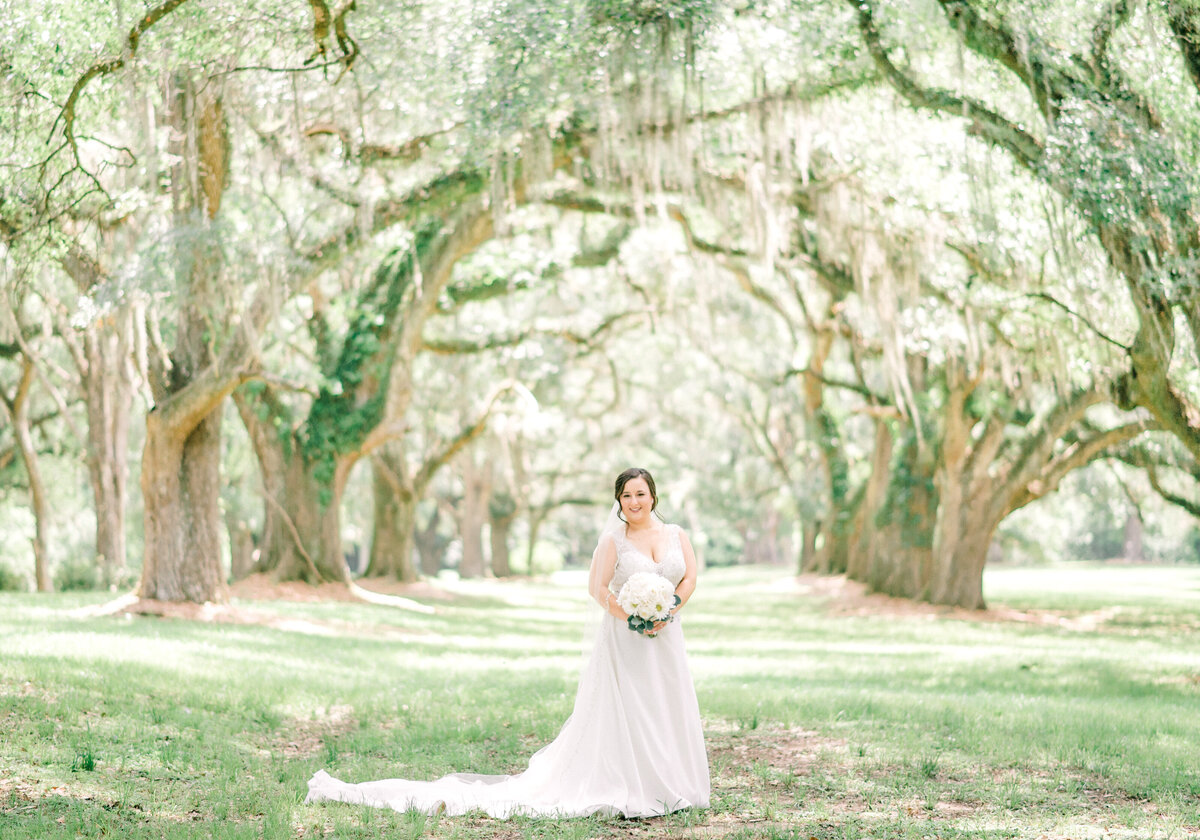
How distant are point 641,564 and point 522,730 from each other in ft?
8.09

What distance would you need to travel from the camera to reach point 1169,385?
33.5 ft

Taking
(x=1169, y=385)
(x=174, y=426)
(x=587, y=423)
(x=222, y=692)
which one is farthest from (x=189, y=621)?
(x=587, y=423)

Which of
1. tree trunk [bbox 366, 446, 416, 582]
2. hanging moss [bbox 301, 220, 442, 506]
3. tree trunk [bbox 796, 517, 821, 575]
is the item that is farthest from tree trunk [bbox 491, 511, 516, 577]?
hanging moss [bbox 301, 220, 442, 506]

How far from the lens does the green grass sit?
575cm

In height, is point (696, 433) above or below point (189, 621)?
above

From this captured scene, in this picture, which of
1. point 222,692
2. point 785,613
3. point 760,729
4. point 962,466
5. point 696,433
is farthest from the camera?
point 696,433

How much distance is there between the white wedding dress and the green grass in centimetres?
17

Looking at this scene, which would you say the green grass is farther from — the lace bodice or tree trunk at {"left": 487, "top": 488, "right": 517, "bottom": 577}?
tree trunk at {"left": 487, "top": 488, "right": 517, "bottom": 577}

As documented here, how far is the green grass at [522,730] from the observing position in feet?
18.9

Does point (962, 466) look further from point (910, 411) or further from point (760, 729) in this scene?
point (760, 729)

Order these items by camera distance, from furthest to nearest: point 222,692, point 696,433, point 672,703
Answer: point 696,433 < point 222,692 < point 672,703

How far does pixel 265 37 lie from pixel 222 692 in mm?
5307

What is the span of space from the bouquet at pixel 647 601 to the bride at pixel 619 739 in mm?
65

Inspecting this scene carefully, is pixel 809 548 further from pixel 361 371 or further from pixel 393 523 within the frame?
pixel 361 371
